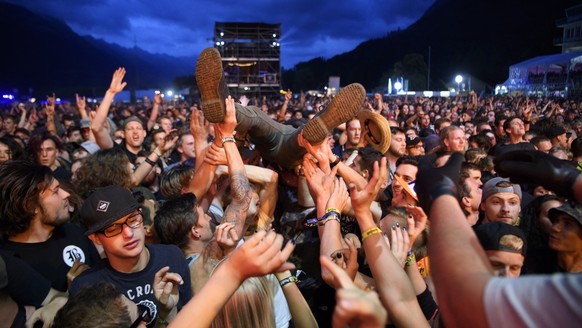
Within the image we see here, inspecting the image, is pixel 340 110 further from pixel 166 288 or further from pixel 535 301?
pixel 535 301

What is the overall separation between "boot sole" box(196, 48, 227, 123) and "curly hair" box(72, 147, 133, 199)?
4.32 feet

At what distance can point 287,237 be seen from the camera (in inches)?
119

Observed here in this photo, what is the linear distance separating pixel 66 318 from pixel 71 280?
0.80m

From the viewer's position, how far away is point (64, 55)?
411 feet

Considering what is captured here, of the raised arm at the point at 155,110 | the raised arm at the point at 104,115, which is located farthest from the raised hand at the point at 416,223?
the raised arm at the point at 155,110

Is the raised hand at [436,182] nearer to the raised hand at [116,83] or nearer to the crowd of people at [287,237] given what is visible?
the crowd of people at [287,237]

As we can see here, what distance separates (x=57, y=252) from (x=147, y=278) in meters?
0.76

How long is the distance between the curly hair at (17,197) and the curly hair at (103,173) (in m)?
0.86

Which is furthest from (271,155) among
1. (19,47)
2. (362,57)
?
(362,57)

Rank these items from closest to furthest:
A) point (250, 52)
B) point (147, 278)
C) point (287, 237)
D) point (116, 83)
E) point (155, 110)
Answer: point (147, 278) → point (287, 237) → point (116, 83) → point (155, 110) → point (250, 52)

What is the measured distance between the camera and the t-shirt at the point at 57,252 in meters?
2.48

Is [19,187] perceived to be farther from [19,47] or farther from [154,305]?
[19,47]

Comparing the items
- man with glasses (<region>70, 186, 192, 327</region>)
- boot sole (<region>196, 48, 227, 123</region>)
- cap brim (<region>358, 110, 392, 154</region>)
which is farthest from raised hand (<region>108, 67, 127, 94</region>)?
man with glasses (<region>70, 186, 192, 327</region>)

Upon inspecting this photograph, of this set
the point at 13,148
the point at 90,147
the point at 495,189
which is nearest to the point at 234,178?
the point at 495,189
